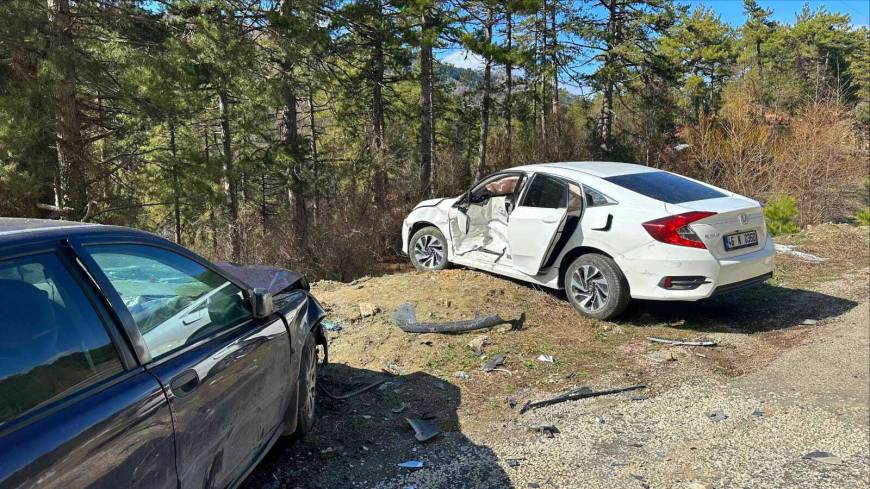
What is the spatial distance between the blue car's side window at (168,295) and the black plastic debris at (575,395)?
236 centimetres

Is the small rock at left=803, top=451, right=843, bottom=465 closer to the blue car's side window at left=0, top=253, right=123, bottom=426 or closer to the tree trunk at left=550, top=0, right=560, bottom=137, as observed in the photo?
the blue car's side window at left=0, top=253, right=123, bottom=426

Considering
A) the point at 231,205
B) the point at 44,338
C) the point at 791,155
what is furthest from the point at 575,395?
the point at 791,155

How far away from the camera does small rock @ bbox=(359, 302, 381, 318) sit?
6758 mm

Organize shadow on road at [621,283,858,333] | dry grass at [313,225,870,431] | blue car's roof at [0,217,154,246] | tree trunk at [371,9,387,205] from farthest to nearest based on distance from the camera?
tree trunk at [371,9,387,205] < shadow on road at [621,283,858,333] < dry grass at [313,225,870,431] < blue car's roof at [0,217,154,246]

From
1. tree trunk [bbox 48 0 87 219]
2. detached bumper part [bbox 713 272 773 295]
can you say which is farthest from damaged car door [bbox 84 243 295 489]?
tree trunk [bbox 48 0 87 219]

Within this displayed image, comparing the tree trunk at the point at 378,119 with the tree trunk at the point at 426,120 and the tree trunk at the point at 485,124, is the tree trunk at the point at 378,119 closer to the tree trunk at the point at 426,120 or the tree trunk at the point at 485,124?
the tree trunk at the point at 426,120

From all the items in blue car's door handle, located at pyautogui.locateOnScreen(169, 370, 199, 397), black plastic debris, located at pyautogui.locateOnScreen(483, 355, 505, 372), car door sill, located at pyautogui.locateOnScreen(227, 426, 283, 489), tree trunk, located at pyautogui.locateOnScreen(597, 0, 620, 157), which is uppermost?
tree trunk, located at pyautogui.locateOnScreen(597, 0, 620, 157)

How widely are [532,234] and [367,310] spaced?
6.95 ft

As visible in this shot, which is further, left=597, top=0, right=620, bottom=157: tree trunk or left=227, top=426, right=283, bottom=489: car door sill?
left=597, top=0, right=620, bottom=157: tree trunk

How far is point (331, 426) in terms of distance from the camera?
416cm

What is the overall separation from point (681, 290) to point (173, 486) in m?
4.93

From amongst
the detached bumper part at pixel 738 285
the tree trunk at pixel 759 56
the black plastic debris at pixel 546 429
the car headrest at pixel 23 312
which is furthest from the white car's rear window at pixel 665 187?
the tree trunk at pixel 759 56

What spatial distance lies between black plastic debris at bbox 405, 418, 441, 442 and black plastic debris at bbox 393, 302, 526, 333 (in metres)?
1.78

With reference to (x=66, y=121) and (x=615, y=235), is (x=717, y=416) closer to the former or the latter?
(x=615, y=235)
